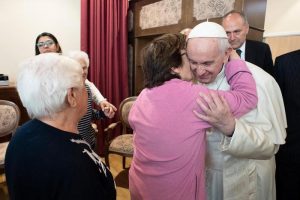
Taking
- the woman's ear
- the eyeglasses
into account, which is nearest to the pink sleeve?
the woman's ear

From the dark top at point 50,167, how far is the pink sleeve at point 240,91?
0.56 meters

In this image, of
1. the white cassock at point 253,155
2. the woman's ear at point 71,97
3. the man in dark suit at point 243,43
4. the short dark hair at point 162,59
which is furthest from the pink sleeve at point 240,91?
the man in dark suit at point 243,43

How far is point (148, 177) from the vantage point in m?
1.08

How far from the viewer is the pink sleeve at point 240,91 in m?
0.99

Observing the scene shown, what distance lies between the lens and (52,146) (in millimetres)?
806

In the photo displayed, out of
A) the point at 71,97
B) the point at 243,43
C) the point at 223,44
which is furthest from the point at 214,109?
the point at 243,43

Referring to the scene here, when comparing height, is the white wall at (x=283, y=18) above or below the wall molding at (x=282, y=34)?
above

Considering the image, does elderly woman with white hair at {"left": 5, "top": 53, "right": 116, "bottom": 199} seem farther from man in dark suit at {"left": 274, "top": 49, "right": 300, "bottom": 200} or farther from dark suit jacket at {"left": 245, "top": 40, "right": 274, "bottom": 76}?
dark suit jacket at {"left": 245, "top": 40, "right": 274, "bottom": 76}

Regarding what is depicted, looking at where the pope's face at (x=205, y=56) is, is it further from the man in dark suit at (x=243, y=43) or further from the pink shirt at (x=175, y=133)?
the man in dark suit at (x=243, y=43)

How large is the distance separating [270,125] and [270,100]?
113mm

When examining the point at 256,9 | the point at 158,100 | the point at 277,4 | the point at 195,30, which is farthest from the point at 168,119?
the point at 277,4

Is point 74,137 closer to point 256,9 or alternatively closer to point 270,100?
point 270,100

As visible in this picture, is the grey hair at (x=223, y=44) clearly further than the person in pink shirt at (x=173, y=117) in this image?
Yes

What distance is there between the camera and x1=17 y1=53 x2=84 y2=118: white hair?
83 centimetres
